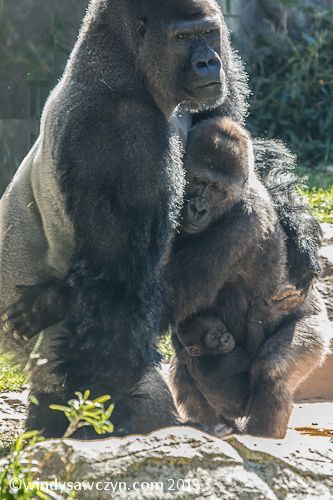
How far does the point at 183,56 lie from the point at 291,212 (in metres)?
1.05

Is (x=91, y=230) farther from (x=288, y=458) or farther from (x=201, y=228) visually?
(x=288, y=458)

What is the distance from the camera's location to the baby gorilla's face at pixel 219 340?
4.51 meters

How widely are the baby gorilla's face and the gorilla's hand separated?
736mm

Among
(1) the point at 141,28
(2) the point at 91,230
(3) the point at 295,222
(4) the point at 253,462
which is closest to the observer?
(4) the point at 253,462

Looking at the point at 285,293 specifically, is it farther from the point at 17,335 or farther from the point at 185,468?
the point at 185,468

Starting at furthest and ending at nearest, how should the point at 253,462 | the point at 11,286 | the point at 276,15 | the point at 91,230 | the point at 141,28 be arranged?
the point at 276,15 < the point at 11,286 < the point at 141,28 < the point at 91,230 < the point at 253,462

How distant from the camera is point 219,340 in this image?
4508mm

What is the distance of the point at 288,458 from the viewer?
2.93 m

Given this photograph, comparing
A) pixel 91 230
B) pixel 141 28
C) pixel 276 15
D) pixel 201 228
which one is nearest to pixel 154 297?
pixel 91 230

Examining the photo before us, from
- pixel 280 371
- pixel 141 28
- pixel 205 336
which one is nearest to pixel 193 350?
pixel 205 336

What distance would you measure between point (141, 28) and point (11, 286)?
1155mm

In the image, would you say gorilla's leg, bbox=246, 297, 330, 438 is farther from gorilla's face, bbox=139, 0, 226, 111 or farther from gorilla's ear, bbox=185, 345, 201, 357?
gorilla's face, bbox=139, 0, 226, 111

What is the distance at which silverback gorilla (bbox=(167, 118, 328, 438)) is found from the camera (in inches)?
172

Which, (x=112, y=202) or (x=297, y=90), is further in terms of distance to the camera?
(x=297, y=90)
